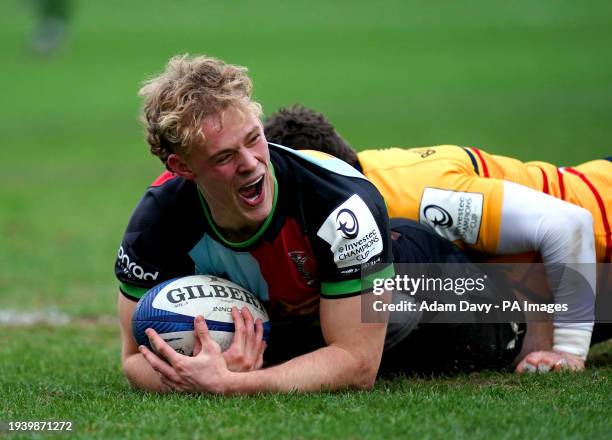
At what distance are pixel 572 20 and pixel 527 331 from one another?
50959 millimetres

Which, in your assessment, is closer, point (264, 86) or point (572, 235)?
point (572, 235)

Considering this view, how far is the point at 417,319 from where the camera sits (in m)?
5.88

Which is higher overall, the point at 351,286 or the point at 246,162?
the point at 246,162

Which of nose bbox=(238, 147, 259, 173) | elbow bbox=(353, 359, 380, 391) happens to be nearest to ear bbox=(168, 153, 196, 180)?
nose bbox=(238, 147, 259, 173)

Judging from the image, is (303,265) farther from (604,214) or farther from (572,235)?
(604,214)

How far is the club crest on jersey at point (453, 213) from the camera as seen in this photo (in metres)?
6.01

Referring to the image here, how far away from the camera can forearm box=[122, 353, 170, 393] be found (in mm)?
5414

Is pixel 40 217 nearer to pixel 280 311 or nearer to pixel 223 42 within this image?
pixel 280 311

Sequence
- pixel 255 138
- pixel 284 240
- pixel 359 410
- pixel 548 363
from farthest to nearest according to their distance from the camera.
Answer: pixel 548 363
pixel 284 240
pixel 255 138
pixel 359 410

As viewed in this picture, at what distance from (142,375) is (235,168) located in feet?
4.16

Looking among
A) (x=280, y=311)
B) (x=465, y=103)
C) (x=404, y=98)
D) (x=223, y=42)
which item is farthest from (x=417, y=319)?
(x=223, y=42)

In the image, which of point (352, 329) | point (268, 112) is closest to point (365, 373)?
point (352, 329)

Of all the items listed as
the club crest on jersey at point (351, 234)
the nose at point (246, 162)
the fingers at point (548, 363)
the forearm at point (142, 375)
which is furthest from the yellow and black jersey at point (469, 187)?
the forearm at point (142, 375)

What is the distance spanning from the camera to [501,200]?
595cm
